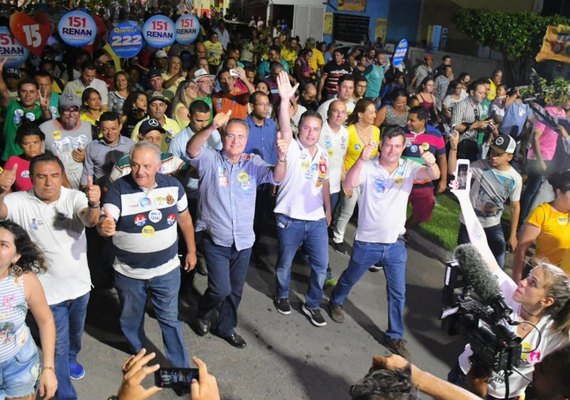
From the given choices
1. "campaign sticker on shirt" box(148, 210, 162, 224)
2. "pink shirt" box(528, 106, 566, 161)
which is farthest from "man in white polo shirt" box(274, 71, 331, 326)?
"pink shirt" box(528, 106, 566, 161)

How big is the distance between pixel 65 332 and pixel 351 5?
20967 mm

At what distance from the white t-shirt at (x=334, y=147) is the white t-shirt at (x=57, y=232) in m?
3.10

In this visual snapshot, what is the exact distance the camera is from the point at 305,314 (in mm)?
5438

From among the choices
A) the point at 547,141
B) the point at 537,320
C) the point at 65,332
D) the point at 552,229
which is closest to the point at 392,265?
the point at 552,229

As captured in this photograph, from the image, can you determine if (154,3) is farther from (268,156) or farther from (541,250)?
(541,250)

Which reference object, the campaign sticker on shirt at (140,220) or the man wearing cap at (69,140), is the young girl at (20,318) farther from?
the man wearing cap at (69,140)

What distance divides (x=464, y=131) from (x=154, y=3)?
36.1 metres

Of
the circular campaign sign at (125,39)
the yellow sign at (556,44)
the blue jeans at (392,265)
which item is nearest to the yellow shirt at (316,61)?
the circular campaign sign at (125,39)

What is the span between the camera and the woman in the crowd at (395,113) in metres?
7.54

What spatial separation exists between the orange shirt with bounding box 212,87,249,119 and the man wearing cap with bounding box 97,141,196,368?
→ 3.58m

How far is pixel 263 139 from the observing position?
20.6 feet

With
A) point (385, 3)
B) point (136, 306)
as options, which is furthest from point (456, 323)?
point (385, 3)

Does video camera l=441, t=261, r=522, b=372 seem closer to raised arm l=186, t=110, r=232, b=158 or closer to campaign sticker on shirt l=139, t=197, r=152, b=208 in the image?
campaign sticker on shirt l=139, t=197, r=152, b=208

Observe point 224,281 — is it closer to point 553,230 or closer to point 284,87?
point 284,87
